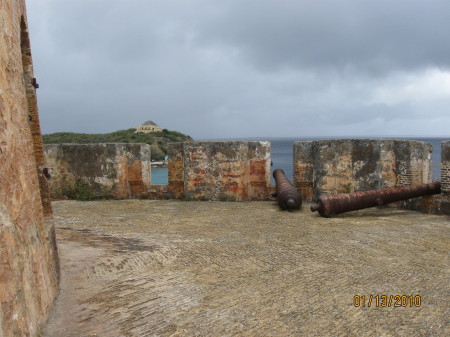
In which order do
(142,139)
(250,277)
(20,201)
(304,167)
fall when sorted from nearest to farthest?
(20,201)
(250,277)
(304,167)
(142,139)

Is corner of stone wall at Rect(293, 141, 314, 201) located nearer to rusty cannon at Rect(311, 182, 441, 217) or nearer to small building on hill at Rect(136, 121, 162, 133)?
rusty cannon at Rect(311, 182, 441, 217)

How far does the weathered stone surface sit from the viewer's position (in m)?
9.51

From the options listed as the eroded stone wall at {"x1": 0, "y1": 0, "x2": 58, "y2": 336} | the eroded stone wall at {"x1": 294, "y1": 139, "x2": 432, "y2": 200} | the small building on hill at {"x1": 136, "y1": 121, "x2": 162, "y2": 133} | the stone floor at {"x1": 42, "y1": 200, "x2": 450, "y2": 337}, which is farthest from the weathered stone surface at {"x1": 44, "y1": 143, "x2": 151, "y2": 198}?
the small building on hill at {"x1": 136, "y1": 121, "x2": 162, "y2": 133}

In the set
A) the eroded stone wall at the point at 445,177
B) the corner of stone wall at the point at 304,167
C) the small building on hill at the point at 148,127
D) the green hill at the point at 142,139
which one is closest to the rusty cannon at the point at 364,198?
the eroded stone wall at the point at 445,177

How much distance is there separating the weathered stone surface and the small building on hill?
33346mm

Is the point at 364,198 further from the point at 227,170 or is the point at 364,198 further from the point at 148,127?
the point at 148,127

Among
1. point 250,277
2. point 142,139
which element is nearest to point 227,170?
point 250,277

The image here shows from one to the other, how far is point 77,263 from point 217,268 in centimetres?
150

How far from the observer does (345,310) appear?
3000mm

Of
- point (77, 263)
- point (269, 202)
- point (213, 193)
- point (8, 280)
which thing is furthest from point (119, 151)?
point (8, 280)

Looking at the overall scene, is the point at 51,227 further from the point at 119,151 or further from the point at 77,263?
the point at 119,151

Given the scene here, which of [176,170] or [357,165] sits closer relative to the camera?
[357,165]

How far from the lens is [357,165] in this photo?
8.19 meters

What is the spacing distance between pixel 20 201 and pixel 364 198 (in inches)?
226
